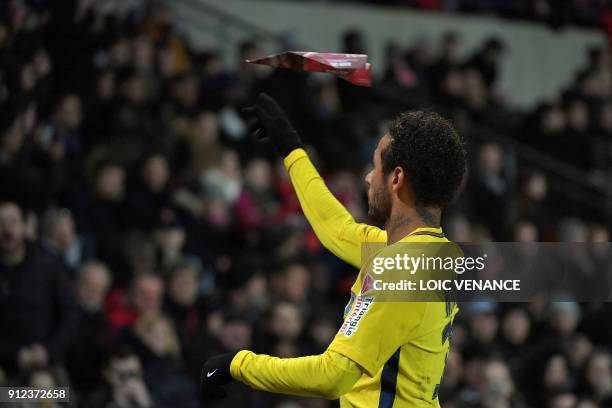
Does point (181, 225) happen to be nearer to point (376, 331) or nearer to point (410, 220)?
point (410, 220)

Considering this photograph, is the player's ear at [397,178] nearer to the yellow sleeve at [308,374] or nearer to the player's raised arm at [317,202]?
the player's raised arm at [317,202]

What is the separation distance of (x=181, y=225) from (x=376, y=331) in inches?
199

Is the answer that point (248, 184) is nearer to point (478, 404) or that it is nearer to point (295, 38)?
point (478, 404)

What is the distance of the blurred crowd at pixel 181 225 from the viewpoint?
687 centimetres

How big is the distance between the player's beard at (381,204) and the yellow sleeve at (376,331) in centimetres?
34

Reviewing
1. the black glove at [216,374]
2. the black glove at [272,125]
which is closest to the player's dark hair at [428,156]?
the black glove at [272,125]

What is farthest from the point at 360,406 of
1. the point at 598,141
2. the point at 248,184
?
the point at 598,141

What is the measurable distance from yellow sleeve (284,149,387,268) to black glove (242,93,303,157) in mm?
40

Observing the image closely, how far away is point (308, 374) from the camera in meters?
3.56

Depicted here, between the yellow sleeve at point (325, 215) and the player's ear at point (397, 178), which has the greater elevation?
the player's ear at point (397, 178)

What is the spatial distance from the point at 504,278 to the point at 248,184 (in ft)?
12.9

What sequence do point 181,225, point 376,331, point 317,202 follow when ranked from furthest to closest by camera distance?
point 181,225
point 317,202
point 376,331

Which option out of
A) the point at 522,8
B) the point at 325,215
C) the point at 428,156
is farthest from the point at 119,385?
the point at 522,8

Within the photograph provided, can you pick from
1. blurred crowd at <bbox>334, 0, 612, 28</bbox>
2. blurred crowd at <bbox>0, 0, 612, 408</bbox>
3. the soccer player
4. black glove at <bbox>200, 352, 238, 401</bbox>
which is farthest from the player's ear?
blurred crowd at <bbox>334, 0, 612, 28</bbox>
